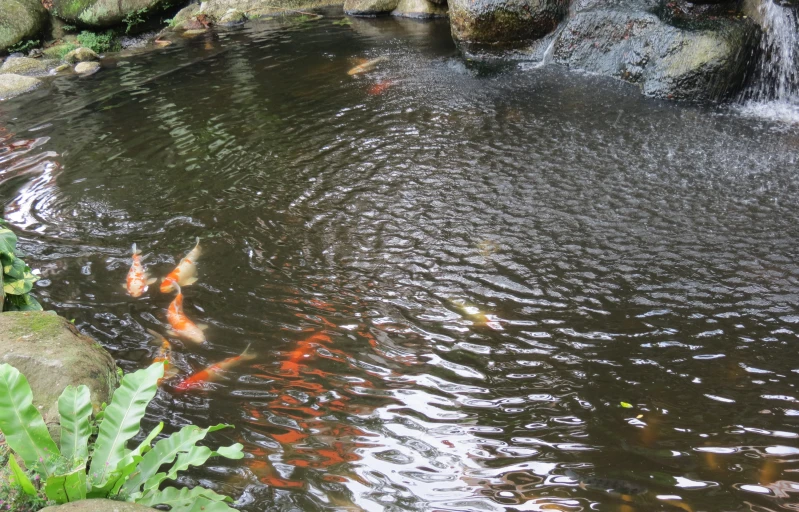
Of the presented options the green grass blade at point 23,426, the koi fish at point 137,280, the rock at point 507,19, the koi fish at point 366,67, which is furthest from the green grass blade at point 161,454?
the rock at point 507,19

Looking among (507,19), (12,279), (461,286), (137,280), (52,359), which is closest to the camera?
(52,359)

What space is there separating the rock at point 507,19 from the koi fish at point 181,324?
9.20m

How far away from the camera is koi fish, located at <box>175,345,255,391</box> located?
457 cm

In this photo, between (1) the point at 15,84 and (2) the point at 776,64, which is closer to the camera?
(2) the point at 776,64

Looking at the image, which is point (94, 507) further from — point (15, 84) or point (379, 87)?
point (15, 84)

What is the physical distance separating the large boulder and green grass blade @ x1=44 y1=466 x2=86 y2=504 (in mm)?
19607

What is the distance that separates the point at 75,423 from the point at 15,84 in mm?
14666

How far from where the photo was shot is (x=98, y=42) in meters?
18.3

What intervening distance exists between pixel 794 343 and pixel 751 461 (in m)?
1.35

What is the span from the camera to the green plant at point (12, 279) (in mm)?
4996

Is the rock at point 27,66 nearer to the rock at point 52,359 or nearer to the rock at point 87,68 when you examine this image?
the rock at point 87,68

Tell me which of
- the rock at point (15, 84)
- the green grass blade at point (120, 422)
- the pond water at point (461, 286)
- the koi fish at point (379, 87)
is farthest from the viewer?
the rock at point (15, 84)

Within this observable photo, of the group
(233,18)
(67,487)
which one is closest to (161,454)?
(67,487)

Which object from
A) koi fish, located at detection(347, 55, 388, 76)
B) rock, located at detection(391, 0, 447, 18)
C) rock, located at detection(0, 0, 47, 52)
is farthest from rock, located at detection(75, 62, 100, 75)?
rock, located at detection(391, 0, 447, 18)
